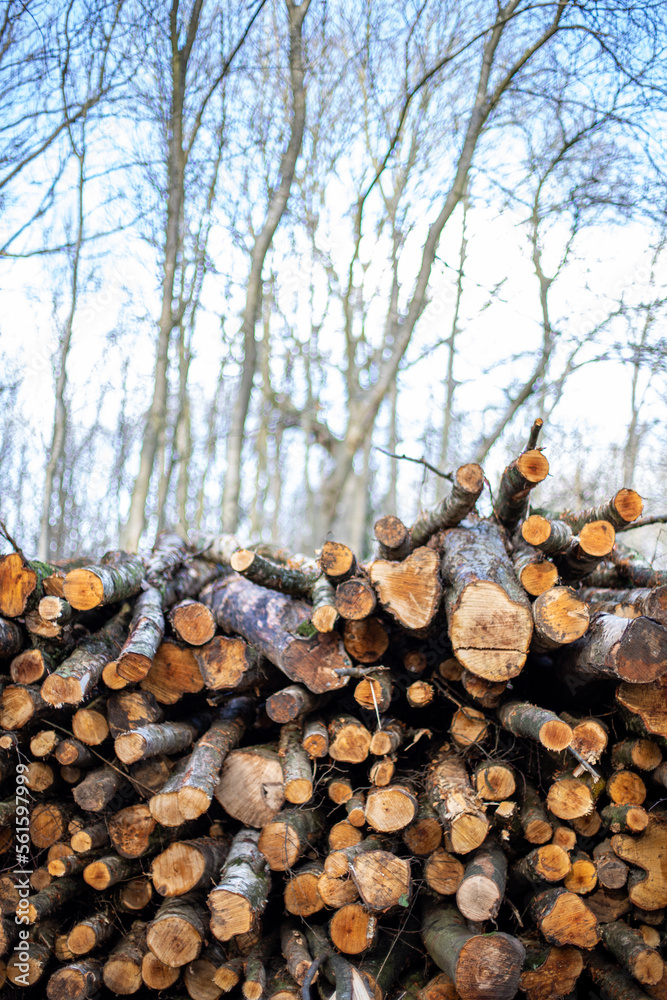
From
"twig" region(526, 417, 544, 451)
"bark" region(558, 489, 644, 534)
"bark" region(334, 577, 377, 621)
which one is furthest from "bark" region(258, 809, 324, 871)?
"twig" region(526, 417, 544, 451)

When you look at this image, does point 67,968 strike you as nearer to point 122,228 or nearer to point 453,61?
point 122,228

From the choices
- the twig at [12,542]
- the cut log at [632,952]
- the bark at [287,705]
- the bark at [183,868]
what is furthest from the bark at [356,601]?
the cut log at [632,952]

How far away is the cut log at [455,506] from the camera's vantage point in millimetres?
3586

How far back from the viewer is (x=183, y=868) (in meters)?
3.01

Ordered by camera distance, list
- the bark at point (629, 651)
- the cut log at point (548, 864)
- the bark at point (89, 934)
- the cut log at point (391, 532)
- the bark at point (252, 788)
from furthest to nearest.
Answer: the cut log at point (391, 532) < the bark at point (252, 788) < the bark at point (89, 934) < the cut log at point (548, 864) < the bark at point (629, 651)

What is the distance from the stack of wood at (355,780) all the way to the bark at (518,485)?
0.02 m

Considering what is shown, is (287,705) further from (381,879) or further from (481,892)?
(481,892)

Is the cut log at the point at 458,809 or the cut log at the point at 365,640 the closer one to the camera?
the cut log at the point at 458,809

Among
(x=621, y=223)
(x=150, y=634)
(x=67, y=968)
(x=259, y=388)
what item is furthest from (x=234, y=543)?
(x=259, y=388)

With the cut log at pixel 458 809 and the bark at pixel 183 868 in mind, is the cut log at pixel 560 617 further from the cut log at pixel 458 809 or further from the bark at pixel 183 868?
the bark at pixel 183 868

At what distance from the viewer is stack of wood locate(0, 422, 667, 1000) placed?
283 cm

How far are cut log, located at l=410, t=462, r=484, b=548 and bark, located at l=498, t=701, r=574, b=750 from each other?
1172 millimetres

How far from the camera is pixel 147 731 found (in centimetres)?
317

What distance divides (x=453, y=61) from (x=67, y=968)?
10954 millimetres
